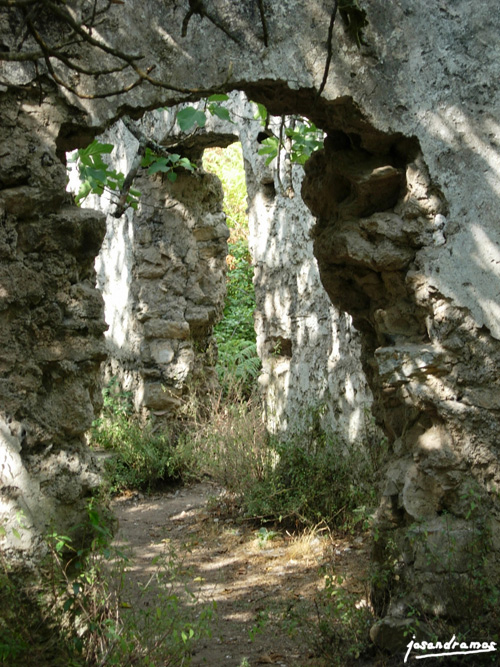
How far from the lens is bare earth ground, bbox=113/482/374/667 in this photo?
366 cm

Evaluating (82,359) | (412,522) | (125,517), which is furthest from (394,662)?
(125,517)

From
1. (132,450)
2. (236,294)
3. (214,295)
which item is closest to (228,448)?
(132,450)

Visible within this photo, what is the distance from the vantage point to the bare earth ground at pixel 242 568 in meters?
3.66

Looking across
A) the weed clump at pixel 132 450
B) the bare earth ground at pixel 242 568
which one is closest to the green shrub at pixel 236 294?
the weed clump at pixel 132 450

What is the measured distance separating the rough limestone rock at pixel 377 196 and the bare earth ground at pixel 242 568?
2.28ft

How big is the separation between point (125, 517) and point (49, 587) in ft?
13.2

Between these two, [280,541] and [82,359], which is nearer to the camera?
[82,359]

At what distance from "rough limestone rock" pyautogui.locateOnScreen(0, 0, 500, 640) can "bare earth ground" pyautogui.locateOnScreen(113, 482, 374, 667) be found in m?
0.69

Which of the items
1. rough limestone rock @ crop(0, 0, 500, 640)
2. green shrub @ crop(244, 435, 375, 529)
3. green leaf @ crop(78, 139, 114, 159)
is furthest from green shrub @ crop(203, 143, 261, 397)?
rough limestone rock @ crop(0, 0, 500, 640)

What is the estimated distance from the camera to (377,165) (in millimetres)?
3521

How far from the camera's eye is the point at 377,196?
3.59 meters

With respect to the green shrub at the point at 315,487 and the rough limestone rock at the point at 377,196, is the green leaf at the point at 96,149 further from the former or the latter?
the green shrub at the point at 315,487

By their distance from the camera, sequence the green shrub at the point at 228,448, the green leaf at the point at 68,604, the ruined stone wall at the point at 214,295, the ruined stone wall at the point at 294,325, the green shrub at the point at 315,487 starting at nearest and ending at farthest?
the green leaf at the point at 68,604, the green shrub at the point at 315,487, the ruined stone wall at the point at 294,325, the green shrub at the point at 228,448, the ruined stone wall at the point at 214,295

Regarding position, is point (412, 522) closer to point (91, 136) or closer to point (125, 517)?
point (91, 136)
